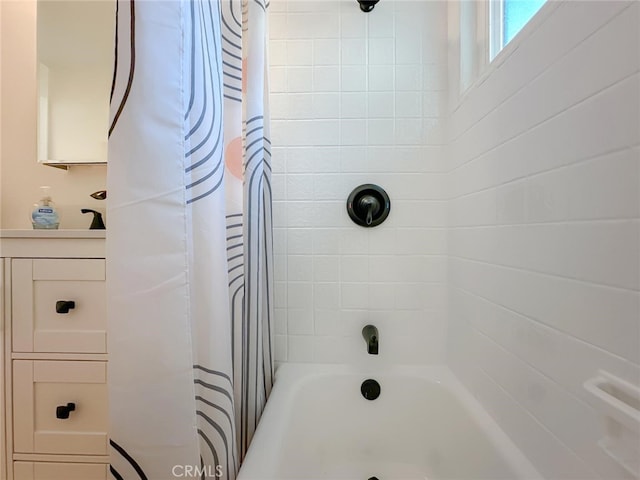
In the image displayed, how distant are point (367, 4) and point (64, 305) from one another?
4.86 ft

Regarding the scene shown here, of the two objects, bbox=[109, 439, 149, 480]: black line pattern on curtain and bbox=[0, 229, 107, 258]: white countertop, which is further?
bbox=[0, 229, 107, 258]: white countertop

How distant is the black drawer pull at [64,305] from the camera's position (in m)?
0.98

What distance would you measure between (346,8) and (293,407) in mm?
1482

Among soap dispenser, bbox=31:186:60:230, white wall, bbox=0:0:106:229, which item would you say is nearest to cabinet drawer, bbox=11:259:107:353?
soap dispenser, bbox=31:186:60:230

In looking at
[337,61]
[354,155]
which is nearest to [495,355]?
[354,155]

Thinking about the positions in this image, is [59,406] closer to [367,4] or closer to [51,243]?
[51,243]

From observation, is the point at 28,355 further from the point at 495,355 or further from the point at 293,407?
the point at 495,355

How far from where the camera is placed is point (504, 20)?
99 cm

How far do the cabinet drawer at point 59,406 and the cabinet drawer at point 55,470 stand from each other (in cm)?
4

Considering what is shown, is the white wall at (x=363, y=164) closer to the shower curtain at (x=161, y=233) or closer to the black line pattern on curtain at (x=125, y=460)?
the shower curtain at (x=161, y=233)

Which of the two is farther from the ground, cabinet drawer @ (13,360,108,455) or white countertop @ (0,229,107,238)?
white countertop @ (0,229,107,238)

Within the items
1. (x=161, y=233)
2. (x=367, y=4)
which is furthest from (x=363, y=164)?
(x=161, y=233)

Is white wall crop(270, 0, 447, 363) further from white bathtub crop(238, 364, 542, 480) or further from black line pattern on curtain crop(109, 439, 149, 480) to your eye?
black line pattern on curtain crop(109, 439, 149, 480)

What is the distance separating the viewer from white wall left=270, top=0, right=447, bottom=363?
1.23 m
